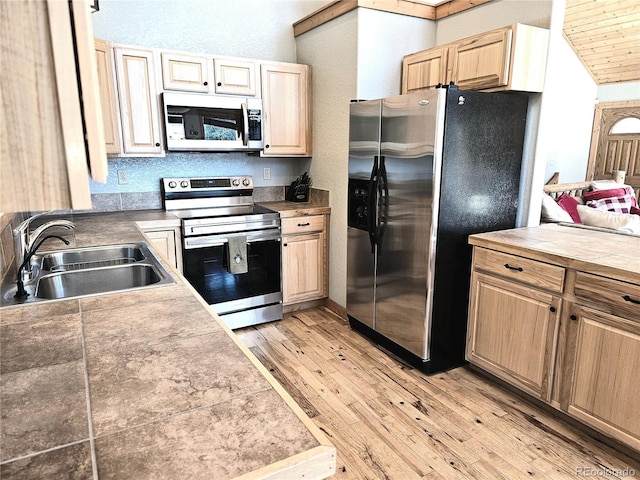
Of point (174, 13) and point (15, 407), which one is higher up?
point (174, 13)

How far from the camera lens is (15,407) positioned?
2.68ft

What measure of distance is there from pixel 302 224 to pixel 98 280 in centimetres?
190

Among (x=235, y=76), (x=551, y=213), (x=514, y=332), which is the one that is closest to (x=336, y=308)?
(x=514, y=332)

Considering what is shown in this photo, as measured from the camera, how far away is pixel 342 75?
3.33 m

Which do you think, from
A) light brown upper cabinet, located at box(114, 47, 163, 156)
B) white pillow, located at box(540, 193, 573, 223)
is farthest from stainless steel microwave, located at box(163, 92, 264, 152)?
Result: white pillow, located at box(540, 193, 573, 223)

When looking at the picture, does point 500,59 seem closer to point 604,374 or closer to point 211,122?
point 604,374

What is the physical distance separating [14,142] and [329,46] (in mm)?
3347

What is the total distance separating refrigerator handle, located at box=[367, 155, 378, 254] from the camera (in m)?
2.86

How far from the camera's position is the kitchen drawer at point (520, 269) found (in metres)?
2.12

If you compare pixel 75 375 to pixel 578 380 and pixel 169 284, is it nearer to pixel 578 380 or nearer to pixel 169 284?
pixel 169 284

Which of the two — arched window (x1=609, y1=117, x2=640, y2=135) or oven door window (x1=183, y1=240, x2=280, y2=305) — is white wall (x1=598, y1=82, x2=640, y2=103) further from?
oven door window (x1=183, y1=240, x2=280, y2=305)

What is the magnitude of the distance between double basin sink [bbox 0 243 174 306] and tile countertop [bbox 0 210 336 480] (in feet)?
1.10

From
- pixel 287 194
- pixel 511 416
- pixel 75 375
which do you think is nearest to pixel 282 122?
pixel 287 194

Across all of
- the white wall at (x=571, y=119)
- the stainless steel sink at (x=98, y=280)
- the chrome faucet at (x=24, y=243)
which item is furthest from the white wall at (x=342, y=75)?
the white wall at (x=571, y=119)
